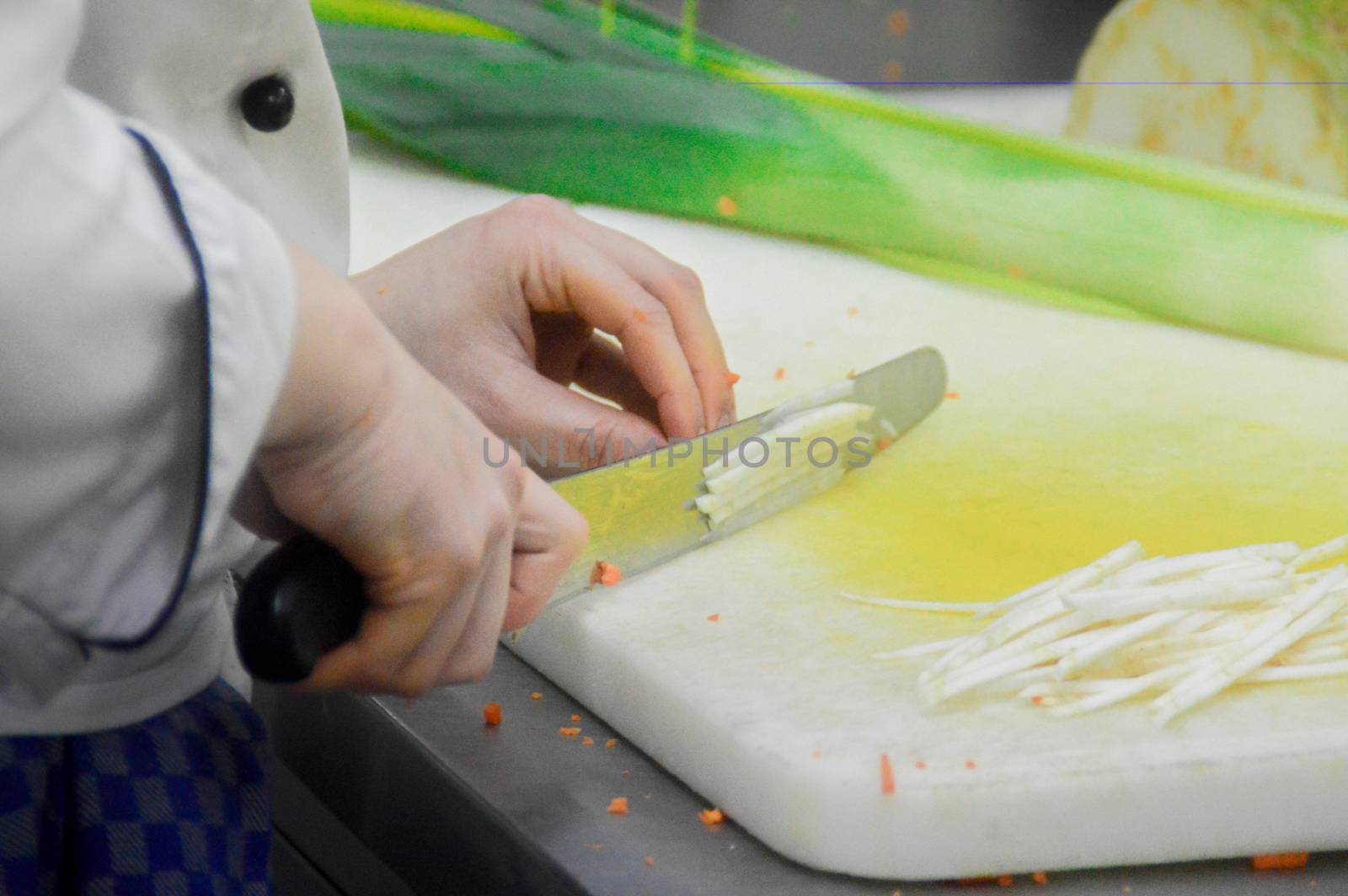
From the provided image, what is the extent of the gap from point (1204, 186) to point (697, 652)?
998mm

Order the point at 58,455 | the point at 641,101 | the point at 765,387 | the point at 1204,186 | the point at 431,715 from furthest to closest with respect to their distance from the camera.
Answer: the point at 641,101 → the point at 1204,186 → the point at 765,387 → the point at 431,715 → the point at 58,455

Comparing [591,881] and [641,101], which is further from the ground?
[641,101]

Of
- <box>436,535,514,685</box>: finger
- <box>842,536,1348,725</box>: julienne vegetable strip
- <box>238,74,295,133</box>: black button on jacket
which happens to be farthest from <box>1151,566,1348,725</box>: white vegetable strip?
<box>238,74,295,133</box>: black button on jacket

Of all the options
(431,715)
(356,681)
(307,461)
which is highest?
(307,461)

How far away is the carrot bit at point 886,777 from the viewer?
26.5 inches

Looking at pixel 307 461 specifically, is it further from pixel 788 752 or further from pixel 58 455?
pixel 788 752

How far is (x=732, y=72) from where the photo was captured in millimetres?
1744

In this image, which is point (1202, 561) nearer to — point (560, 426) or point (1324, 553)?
point (1324, 553)

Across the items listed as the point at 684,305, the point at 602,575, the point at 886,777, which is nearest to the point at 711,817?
the point at 886,777

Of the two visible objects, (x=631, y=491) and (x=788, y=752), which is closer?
(x=788, y=752)

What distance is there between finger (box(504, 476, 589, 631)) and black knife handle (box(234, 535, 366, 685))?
13 centimetres

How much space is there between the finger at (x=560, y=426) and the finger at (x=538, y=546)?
25 centimetres

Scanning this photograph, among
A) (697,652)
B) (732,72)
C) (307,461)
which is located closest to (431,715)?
(697,652)

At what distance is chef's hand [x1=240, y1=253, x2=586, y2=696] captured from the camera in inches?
20.3
